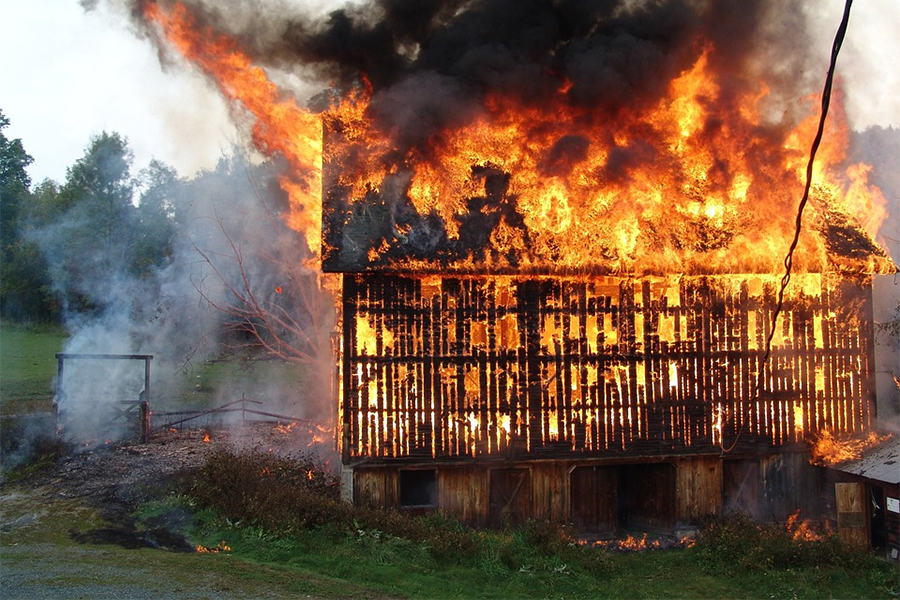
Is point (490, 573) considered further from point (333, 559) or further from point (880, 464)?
point (880, 464)

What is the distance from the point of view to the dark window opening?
616 inches

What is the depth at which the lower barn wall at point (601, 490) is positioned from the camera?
49.0ft

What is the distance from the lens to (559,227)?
15117 millimetres

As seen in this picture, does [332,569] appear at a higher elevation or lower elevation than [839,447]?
lower

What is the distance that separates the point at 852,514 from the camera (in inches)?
555

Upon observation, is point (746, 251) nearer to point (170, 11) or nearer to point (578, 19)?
point (578, 19)

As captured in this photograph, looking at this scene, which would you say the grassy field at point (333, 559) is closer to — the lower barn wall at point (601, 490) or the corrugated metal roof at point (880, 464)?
the lower barn wall at point (601, 490)

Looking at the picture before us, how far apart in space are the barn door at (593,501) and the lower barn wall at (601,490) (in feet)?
0.08

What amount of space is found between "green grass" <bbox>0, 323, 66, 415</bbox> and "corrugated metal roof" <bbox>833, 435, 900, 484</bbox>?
22.6 m

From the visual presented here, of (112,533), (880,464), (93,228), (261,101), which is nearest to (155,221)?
(93,228)

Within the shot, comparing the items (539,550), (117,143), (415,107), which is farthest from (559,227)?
(117,143)

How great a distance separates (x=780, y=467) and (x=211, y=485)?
521 inches

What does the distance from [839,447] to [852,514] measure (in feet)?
6.79

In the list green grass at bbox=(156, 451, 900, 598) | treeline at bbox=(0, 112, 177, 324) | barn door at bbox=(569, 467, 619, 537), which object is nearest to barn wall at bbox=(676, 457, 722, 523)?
green grass at bbox=(156, 451, 900, 598)
